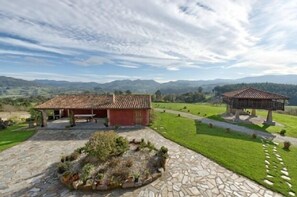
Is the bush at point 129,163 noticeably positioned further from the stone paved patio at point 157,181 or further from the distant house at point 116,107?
the distant house at point 116,107

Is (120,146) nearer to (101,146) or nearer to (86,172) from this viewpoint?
(101,146)

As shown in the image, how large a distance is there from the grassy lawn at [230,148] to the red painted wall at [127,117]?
197cm

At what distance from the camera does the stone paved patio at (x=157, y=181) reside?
971 cm

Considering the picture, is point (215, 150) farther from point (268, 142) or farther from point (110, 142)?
point (110, 142)

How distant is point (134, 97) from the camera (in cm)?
2698

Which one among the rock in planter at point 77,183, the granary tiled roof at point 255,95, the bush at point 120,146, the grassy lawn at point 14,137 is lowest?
the grassy lawn at point 14,137

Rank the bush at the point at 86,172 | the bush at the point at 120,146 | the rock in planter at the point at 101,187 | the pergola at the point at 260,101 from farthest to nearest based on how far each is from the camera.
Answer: the pergola at the point at 260,101, the bush at the point at 120,146, the bush at the point at 86,172, the rock in planter at the point at 101,187

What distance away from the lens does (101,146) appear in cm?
1212

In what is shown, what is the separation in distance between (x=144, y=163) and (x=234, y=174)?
5.43m

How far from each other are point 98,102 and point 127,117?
15.7 ft

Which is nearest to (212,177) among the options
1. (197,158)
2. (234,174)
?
(234,174)

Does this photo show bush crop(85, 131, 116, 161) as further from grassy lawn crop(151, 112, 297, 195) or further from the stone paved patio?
grassy lawn crop(151, 112, 297, 195)

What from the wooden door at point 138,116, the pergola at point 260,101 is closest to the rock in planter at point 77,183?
the wooden door at point 138,116

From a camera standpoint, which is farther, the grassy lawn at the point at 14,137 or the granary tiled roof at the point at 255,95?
the granary tiled roof at the point at 255,95
